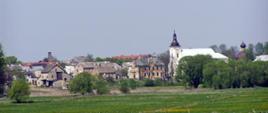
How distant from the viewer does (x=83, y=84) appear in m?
108

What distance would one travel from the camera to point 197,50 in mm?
170125

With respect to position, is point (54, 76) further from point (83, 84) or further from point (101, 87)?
point (101, 87)

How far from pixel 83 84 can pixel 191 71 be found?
22356 millimetres

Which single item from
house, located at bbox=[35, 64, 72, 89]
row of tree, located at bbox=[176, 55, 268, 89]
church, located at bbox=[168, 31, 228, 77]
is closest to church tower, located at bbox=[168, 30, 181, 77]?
church, located at bbox=[168, 31, 228, 77]

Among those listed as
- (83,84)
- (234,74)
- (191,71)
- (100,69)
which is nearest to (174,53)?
(100,69)

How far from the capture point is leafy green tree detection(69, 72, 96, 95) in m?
107

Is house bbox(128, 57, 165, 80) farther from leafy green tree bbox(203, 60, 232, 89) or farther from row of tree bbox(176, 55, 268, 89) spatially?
leafy green tree bbox(203, 60, 232, 89)

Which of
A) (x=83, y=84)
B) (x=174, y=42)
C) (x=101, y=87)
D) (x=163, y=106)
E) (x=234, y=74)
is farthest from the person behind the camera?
(x=174, y=42)

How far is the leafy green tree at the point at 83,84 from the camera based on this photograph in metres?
107

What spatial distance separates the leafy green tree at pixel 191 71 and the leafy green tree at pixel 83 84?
2086 centimetres

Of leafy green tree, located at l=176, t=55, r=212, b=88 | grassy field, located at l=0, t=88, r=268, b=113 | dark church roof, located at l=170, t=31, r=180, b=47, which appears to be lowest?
grassy field, located at l=0, t=88, r=268, b=113

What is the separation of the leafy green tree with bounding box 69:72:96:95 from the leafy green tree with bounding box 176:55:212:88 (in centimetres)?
2086

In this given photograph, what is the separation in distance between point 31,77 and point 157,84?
42.3 m

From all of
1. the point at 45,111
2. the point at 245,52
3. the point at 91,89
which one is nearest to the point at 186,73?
the point at 91,89
